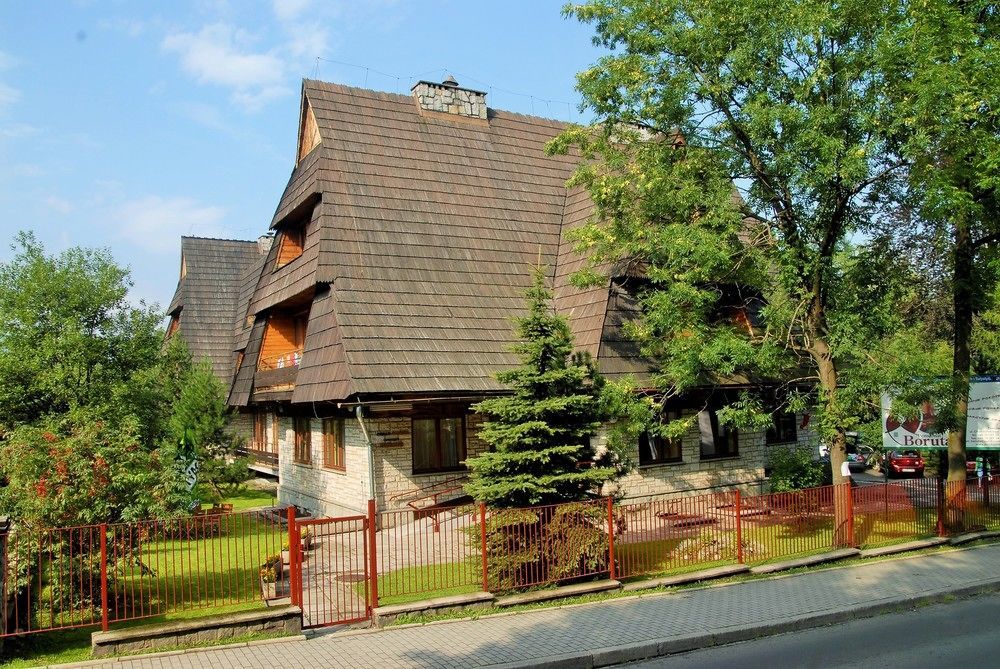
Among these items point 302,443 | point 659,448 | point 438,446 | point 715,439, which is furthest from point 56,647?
point 715,439

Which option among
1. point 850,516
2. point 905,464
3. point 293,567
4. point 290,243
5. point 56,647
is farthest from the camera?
point 905,464

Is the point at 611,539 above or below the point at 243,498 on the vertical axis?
above

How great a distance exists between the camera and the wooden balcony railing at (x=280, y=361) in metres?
21.1

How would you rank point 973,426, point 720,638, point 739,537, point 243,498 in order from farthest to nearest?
point 243,498
point 973,426
point 739,537
point 720,638

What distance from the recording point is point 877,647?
29.5 feet

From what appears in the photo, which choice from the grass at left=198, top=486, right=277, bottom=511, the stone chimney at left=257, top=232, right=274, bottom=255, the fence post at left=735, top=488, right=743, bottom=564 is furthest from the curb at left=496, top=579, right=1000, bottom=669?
the stone chimney at left=257, top=232, right=274, bottom=255

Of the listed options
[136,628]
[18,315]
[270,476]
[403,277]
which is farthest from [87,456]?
[270,476]

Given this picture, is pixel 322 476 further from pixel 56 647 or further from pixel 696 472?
pixel 56 647

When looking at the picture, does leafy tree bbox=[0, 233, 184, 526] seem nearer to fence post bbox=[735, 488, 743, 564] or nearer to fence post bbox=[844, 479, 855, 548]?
fence post bbox=[735, 488, 743, 564]

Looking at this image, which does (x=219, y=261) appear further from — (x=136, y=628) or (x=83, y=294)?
(x=136, y=628)

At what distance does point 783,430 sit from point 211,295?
26.3m

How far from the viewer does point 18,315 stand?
15.3 metres

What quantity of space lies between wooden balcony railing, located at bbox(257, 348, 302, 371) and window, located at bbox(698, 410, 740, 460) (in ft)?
35.1

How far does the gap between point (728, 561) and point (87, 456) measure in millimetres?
9950
